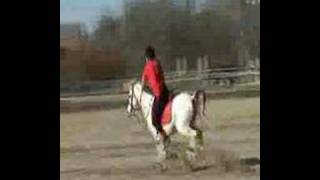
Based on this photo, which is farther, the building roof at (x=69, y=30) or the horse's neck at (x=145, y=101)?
the horse's neck at (x=145, y=101)

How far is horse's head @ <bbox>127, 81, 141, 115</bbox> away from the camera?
6414mm

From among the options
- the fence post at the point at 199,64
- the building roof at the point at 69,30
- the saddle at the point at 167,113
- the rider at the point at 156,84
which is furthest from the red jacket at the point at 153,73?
the building roof at the point at 69,30

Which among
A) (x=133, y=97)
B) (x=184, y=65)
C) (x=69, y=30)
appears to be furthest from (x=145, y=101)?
(x=69, y=30)

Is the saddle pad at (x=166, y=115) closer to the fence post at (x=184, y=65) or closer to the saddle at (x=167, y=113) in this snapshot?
the saddle at (x=167, y=113)

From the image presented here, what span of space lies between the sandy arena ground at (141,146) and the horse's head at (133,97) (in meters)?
0.06

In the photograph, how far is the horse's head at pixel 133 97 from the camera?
6.41 m

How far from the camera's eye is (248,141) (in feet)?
21.2

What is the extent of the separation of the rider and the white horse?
1.1 inches

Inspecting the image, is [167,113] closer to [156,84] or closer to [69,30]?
[156,84]

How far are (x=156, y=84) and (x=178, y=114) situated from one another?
236mm
